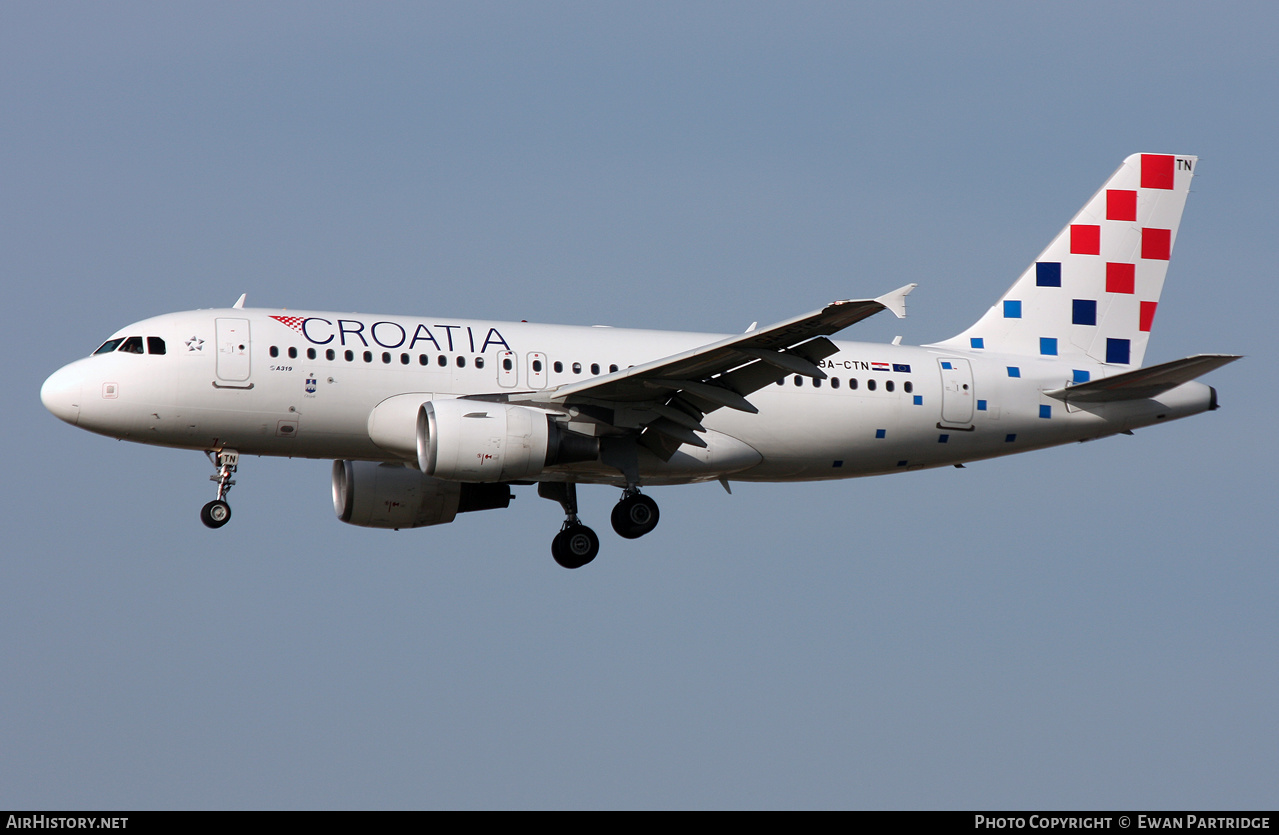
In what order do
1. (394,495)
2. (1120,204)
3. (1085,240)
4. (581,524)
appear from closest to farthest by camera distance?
(581,524) < (394,495) < (1085,240) < (1120,204)

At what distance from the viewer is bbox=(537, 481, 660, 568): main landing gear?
32312 millimetres

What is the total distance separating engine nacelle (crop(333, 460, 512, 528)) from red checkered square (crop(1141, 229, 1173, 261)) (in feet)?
52.7

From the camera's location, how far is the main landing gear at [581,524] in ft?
106

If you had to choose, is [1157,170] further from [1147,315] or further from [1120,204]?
[1147,315]

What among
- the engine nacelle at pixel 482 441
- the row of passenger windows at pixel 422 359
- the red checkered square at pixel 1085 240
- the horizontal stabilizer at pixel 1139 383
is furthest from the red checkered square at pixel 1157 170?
the engine nacelle at pixel 482 441

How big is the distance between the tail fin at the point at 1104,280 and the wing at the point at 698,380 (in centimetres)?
752

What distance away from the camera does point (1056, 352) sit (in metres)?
36.2

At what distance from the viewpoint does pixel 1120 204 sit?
3816 centimetres

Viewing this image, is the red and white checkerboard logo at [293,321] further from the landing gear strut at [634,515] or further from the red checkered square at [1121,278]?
the red checkered square at [1121,278]

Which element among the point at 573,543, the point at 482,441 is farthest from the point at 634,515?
the point at 482,441

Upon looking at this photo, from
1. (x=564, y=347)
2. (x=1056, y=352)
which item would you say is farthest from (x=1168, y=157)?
(x=564, y=347)

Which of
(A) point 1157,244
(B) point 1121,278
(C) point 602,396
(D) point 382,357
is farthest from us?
(A) point 1157,244

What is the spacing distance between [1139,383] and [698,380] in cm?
987

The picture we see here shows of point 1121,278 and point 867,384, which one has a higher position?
point 1121,278
